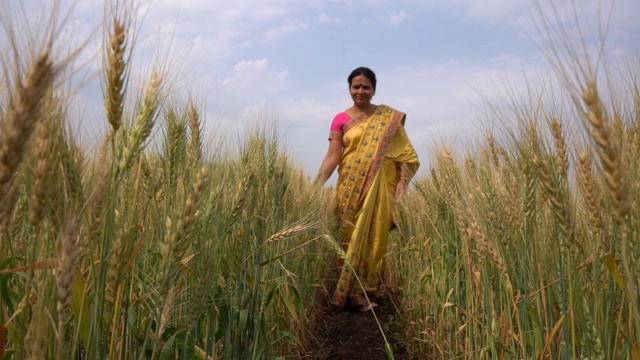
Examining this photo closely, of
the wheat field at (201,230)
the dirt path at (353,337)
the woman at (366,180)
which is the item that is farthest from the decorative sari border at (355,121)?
the wheat field at (201,230)

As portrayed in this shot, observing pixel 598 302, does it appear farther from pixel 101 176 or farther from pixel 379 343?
pixel 379 343

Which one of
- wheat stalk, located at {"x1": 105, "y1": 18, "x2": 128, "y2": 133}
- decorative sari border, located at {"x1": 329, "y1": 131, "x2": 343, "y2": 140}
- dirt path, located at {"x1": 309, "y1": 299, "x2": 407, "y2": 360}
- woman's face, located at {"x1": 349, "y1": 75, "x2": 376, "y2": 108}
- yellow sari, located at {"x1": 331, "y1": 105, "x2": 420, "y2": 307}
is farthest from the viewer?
decorative sari border, located at {"x1": 329, "y1": 131, "x2": 343, "y2": 140}

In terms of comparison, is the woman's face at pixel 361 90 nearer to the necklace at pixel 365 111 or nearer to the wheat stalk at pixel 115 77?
the necklace at pixel 365 111

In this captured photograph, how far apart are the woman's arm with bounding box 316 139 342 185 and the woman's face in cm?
41

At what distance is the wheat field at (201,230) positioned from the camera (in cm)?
103

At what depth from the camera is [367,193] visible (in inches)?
184

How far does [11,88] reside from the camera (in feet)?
3.22

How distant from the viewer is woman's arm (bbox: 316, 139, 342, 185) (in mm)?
4824

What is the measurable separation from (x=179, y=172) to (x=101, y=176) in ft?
2.16

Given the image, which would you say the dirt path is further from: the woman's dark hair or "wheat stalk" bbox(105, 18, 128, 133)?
"wheat stalk" bbox(105, 18, 128, 133)

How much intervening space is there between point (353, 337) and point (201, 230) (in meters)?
2.57

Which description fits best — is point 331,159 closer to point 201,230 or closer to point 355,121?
point 355,121

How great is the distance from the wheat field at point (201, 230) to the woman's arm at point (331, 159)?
2048mm

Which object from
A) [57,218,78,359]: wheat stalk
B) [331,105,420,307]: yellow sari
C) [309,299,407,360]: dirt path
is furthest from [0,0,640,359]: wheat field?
[331,105,420,307]: yellow sari
